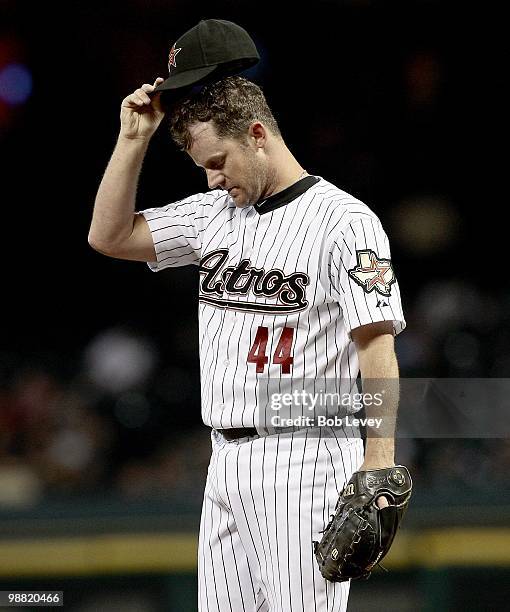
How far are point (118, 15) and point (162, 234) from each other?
227cm

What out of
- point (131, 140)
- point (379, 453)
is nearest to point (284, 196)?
point (131, 140)

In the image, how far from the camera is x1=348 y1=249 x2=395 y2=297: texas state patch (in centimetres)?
135

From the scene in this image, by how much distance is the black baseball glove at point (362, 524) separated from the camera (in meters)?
1.30

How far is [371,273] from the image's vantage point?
53.4 inches

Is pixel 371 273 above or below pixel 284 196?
below

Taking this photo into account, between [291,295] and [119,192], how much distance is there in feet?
1.21

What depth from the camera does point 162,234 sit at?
164cm

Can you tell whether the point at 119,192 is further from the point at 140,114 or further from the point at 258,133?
the point at 258,133

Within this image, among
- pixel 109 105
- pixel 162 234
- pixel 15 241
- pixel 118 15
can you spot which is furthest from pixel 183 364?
pixel 162 234

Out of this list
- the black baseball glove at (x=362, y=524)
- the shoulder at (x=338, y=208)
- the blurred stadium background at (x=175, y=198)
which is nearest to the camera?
the black baseball glove at (x=362, y=524)

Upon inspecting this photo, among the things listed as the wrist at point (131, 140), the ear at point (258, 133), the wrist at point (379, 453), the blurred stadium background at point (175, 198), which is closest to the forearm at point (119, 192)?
the wrist at point (131, 140)

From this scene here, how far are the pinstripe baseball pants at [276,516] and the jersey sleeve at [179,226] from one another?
37 centimetres

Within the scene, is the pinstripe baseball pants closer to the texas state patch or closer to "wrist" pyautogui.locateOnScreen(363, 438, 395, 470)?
"wrist" pyautogui.locateOnScreen(363, 438, 395, 470)

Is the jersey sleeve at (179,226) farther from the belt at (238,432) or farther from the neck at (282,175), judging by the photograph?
the belt at (238,432)
